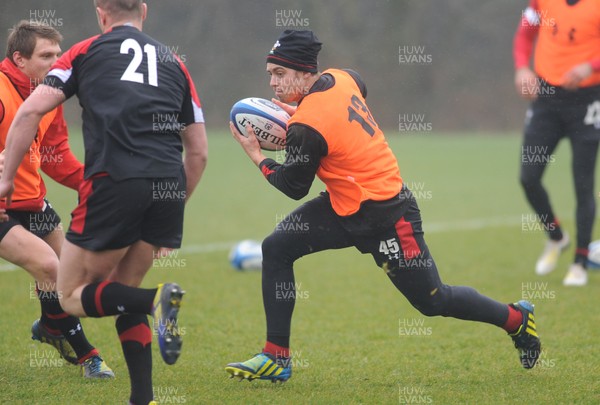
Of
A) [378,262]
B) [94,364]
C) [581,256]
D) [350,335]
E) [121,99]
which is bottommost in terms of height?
[581,256]

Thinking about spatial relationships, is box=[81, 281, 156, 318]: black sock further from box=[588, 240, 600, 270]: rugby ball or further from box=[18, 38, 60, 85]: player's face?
box=[588, 240, 600, 270]: rugby ball

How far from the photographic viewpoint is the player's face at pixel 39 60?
4625 mm

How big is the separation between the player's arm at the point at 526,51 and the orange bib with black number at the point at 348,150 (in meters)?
3.09

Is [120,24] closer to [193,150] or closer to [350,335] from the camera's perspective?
[193,150]

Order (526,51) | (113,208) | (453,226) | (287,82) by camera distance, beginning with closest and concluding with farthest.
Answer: (113,208)
(287,82)
(526,51)
(453,226)

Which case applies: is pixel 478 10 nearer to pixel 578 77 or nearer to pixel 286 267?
pixel 578 77

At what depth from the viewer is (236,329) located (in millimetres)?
6004

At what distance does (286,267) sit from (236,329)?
60.1 inches

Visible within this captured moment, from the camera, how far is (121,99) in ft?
12.2

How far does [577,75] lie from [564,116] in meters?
0.43

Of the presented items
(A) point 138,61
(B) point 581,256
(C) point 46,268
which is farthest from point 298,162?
(B) point 581,256

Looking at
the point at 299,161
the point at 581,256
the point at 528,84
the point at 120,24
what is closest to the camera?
the point at 120,24

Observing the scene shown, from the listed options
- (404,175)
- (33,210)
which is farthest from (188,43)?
(33,210)

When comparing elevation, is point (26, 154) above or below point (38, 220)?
→ above
